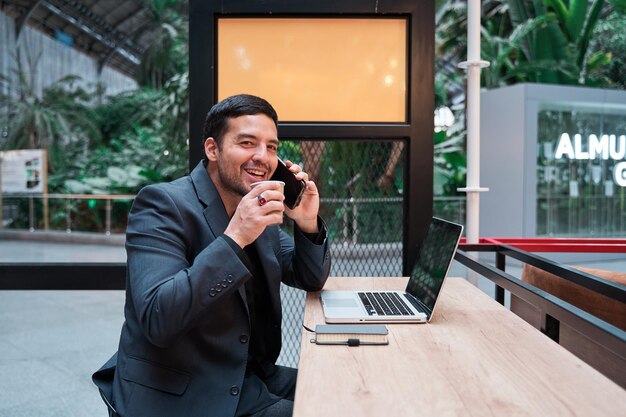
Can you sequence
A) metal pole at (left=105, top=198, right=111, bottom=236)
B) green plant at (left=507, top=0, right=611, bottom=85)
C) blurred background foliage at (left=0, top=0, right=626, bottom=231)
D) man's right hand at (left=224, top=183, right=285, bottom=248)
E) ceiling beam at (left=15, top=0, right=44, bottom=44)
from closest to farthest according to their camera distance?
man's right hand at (left=224, top=183, right=285, bottom=248)
green plant at (left=507, top=0, right=611, bottom=85)
blurred background foliage at (left=0, top=0, right=626, bottom=231)
metal pole at (left=105, top=198, right=111, bottom=236)
ceiling beam at (left=15, top=0, right=44, bottom=44)

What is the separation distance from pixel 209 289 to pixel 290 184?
59 cm

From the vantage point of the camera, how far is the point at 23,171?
11625mm

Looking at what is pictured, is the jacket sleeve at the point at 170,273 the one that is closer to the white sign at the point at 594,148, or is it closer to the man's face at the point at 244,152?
the man's face at the point at 244,152

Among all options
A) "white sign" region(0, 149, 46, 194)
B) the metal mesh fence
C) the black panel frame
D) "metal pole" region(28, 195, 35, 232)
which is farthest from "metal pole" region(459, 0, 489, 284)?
"metal pole" region(28, 195, 35, 232)

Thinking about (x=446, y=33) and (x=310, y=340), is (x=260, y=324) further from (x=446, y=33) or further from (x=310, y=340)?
(x=446, y=33)

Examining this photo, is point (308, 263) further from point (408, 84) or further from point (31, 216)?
point (31, 216)

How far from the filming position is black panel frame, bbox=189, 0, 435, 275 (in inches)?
87.1

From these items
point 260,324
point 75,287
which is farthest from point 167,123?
point 260,324

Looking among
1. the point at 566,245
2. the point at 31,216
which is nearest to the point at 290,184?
the point at 566,245

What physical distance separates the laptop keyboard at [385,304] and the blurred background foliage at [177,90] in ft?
20.1

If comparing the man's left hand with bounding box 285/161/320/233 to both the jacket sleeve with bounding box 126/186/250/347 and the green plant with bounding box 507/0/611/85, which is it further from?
the green plant with bounding box 507/0/611/85

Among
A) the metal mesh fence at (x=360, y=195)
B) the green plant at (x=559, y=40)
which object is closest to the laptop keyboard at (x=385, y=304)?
the metal mesh fence at (x=360, y=195)

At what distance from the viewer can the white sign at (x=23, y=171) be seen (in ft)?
37.7

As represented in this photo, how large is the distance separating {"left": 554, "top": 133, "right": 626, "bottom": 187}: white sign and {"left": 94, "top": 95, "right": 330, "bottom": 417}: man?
7717 millimetres
